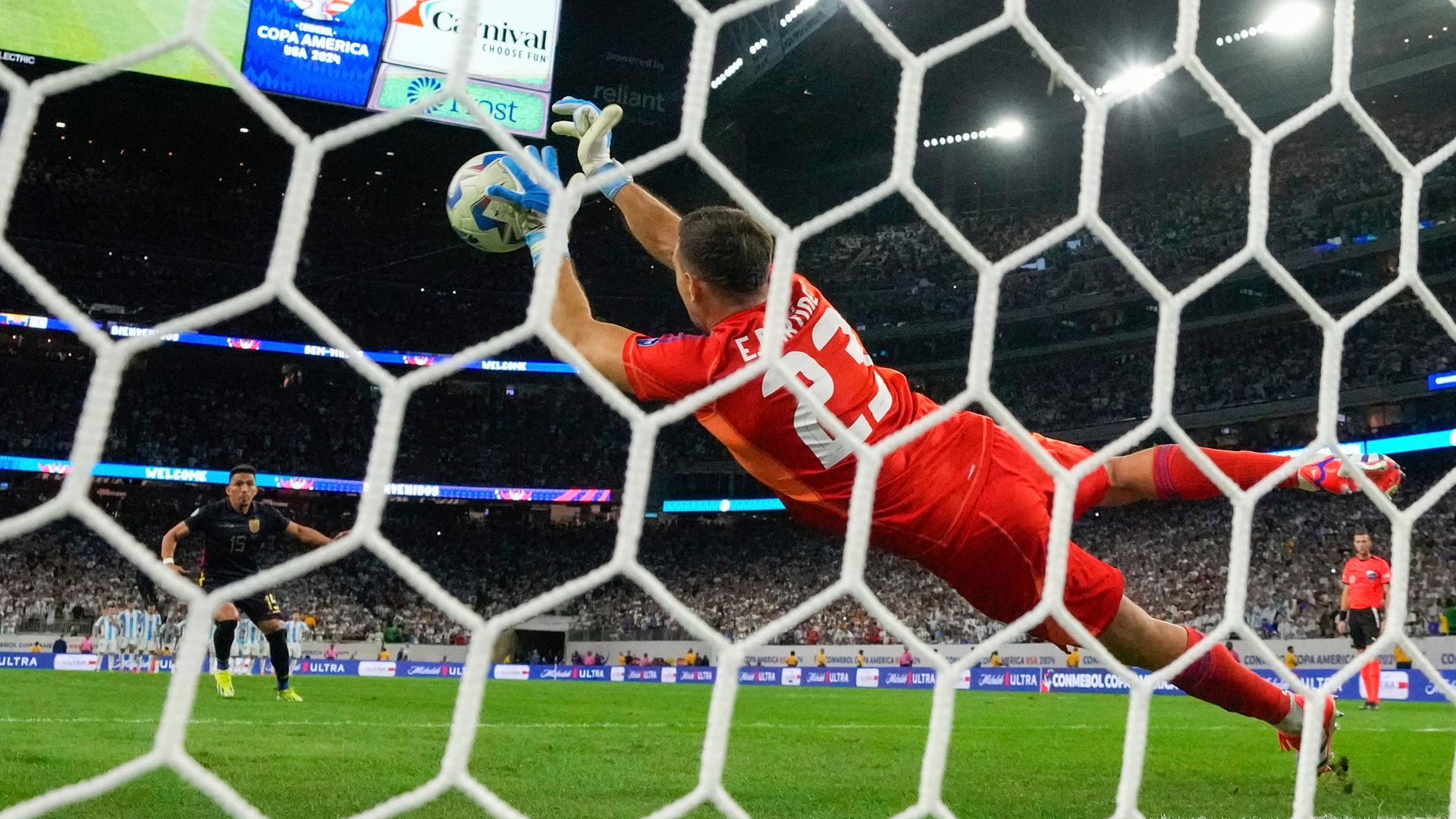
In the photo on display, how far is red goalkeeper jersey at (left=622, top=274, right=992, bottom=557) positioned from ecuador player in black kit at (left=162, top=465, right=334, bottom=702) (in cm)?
371

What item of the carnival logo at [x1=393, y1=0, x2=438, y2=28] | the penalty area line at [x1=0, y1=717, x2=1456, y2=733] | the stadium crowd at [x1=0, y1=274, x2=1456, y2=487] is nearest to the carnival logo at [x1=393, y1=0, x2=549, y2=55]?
the carnival logo at [x1=393, y1=0, x2=438, y2=28]

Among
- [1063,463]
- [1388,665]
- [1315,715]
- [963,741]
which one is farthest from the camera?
[1388,665]

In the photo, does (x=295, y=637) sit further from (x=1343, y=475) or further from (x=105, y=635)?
(x=1343, y=475)

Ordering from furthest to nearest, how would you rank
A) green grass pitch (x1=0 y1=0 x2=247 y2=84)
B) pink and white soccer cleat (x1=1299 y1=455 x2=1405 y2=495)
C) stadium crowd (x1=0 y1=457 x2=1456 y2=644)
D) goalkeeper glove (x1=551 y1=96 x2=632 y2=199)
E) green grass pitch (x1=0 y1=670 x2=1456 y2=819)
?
stadium crowd (x1=0 y1=457 x2=1456 y2=644) < green grass pitch (x1=0 y1=0 x2=247 y2=84) < green grass pitch (x1=0 y1=670 x2=1456 y2=819) < pink and white soccer cleat (x1=1299 y1=455 x2=1405 y2=495) < goalkeeper glove (x1=551 y1=96 x2=632 y2=199)

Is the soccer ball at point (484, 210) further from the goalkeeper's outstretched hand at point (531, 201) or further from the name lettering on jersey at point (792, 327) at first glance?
the name lettering on jersey at point (792, 327)

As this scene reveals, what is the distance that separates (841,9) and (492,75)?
6130 mm

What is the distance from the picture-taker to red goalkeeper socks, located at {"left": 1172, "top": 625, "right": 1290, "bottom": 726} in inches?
103

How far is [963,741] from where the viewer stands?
5.10 m

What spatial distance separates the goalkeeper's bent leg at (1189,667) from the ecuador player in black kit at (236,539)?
414 cm

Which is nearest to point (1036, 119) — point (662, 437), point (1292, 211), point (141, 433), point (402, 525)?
point (1292, 211)

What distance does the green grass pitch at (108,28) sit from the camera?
10531 mm

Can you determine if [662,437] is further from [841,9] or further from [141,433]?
[841,9]

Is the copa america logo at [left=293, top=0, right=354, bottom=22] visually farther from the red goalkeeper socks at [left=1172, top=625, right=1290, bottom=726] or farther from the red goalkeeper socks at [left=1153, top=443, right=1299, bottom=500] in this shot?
the red goalkeeper socks at [left=1172, top=625, right=1290, bottom=726]

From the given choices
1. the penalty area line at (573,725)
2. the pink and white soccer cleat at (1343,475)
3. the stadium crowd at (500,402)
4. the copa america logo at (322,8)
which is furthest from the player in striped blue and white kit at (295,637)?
the pink and white soccer cleat at (1343,475)
